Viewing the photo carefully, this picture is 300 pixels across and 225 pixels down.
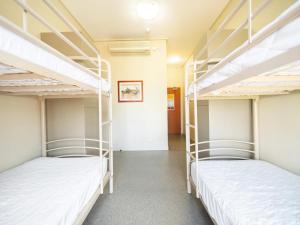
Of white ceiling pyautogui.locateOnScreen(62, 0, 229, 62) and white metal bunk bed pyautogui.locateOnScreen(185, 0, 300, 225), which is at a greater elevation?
white ceiling pyautogui.locateOnScreen(62, 0, 229, 62)

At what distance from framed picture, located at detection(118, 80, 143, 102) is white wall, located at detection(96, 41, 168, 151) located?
0.33ft

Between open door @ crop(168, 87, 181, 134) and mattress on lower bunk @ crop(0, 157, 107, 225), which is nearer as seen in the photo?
mattress on lower bunk @ crop(0, 157, 107, 225)

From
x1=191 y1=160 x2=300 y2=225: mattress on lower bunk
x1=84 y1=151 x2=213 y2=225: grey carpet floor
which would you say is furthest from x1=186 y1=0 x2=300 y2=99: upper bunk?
x1=84 y1=151 x2=213 y2=225: grey carpet floor

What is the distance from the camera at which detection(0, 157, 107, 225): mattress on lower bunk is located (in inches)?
38.0

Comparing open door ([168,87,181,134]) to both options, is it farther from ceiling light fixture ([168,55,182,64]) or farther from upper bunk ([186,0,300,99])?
upper bunk ([186,0,300,99])

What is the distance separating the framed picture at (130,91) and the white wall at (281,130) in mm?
2723

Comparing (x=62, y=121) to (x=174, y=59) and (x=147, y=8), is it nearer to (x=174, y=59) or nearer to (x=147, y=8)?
(x=147, y=8)

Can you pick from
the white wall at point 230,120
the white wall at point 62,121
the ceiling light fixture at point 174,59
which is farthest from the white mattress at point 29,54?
the ceiling light fixture at point 174,59

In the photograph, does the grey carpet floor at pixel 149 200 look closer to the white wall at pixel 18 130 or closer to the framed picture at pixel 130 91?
the white wall at pixel 18 130

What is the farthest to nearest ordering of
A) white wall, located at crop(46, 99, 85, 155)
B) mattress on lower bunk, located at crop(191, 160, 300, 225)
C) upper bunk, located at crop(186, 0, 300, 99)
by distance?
white wall, located at crop(46, 99, 85, 155) < mattress on lower bunk, located at crop(191, 160, 300, 225) < upper bunk, located at crop(186, 0, 300, 99)

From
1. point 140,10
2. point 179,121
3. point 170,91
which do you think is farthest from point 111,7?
point 179,121

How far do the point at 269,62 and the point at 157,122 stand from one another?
11.8 ft

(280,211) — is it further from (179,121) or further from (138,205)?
(179,121)

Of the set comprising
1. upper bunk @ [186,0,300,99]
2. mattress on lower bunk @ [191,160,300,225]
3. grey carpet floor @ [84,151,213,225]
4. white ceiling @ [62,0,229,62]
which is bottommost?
grey carpet floor @ [84,151,213,225]
